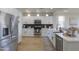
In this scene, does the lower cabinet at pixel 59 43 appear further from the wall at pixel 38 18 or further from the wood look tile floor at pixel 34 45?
the wall at pixel 38 18

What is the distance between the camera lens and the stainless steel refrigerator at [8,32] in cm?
248

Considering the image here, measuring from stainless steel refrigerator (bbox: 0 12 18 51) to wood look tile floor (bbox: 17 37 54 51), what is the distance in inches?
6.2

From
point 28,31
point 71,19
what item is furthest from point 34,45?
point 71,19

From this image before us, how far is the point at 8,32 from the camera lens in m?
2.52

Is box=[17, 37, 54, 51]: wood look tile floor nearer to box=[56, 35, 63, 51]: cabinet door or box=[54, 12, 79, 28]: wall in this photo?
box=[56, 35, 63, 51]: cabinet door

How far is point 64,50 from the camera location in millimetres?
2510

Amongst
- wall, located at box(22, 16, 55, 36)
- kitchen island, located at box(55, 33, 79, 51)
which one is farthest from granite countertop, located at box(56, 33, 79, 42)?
wall, located at box(22, 16, 55, 36)

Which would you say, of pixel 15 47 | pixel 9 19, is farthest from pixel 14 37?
pixel 9 19

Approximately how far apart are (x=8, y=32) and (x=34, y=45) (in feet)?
1.83

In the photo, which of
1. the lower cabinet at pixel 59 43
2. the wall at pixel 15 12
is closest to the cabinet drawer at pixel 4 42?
the wall at pixel 15 12

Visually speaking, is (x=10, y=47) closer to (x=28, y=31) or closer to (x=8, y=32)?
(x=8, y=32)
